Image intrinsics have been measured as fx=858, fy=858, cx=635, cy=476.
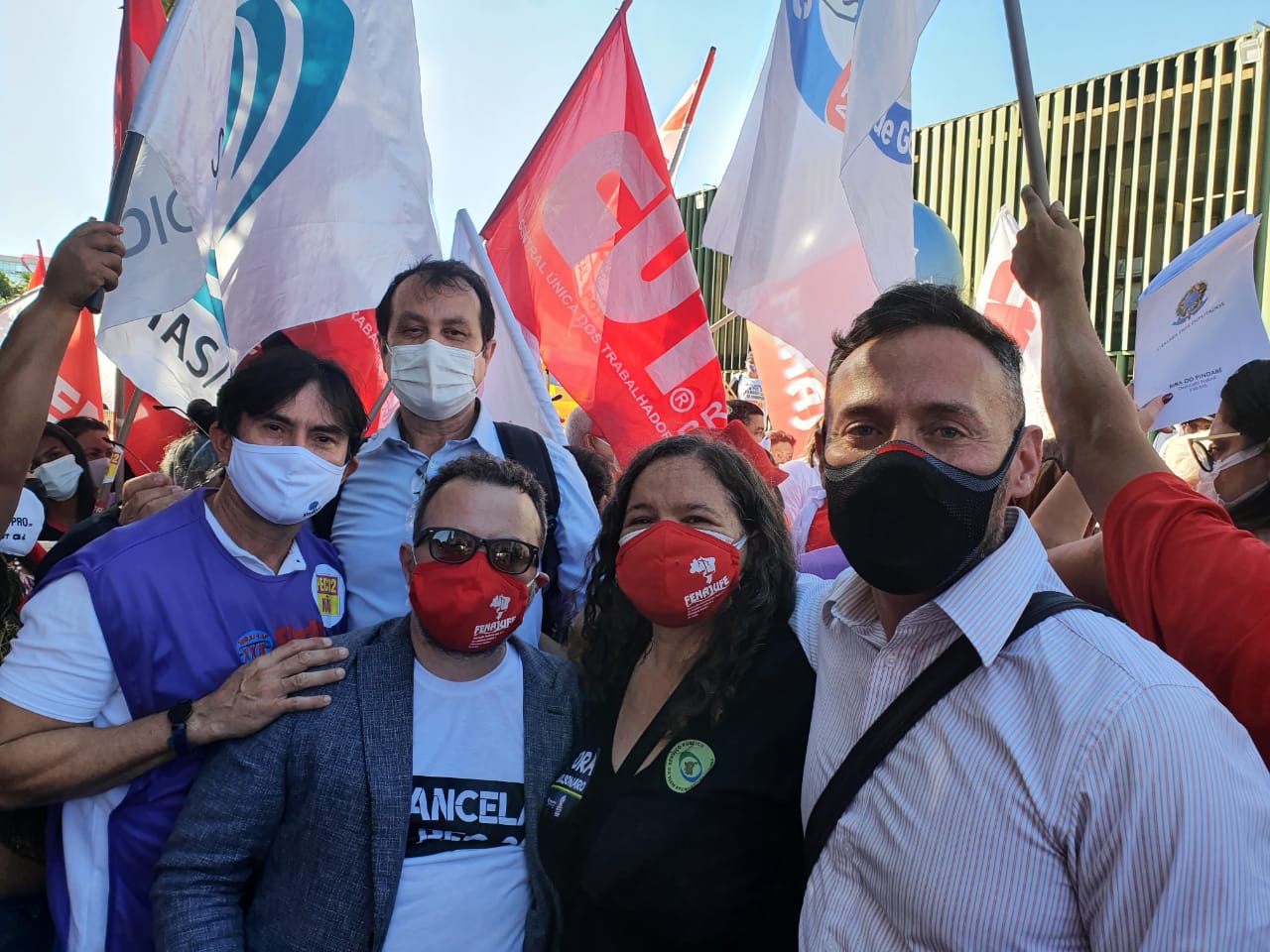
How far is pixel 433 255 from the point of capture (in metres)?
3.62

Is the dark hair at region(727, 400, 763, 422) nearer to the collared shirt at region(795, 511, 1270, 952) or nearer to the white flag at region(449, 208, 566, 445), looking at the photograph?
the white flag at region(449, 208, 566, 445)

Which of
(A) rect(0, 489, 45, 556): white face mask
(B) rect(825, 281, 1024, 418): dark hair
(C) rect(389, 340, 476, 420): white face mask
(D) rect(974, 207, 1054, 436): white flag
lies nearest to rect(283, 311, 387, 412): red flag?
(C) rect(389, 340, 476, 420): white face mask

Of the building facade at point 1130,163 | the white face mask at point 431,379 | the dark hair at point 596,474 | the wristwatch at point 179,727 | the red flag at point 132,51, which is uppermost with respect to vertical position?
the building facade at point 1130,163

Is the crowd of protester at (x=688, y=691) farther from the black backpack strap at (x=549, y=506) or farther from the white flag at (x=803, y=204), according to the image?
the white flag at (x=803, y=204)

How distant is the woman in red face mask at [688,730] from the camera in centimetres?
168

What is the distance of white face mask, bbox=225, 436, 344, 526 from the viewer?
2197 mm

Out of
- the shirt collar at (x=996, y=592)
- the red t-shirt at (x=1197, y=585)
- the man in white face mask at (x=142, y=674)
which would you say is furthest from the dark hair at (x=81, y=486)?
the red t-shirt at (x=1197, y=585)

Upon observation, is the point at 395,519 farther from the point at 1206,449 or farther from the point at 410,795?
the point at 1206,449

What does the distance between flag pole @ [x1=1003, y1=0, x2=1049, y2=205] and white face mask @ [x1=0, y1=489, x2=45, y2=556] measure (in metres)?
2.99

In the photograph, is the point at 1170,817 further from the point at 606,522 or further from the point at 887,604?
the point at 606,522

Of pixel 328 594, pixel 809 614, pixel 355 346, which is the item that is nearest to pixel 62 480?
Answer: pixel 355 346

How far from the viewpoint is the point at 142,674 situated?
6.49 feet

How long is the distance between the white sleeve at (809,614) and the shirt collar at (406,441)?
116 cm

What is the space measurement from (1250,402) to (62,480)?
4.37m
